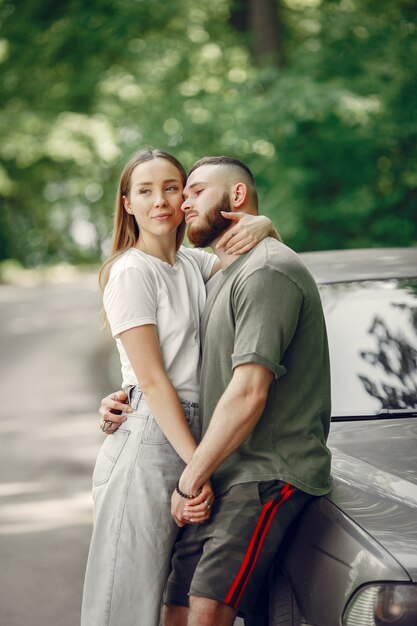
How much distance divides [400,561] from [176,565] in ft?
2.45

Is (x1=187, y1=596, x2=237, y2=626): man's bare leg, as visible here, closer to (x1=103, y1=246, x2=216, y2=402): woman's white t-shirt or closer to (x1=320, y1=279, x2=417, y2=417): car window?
(x1=103, y1=246, x2=216, y2=402): woman's white t-shirt

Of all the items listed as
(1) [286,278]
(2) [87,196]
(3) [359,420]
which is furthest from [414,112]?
(2) [87,196]

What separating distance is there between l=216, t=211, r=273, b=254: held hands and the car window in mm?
871

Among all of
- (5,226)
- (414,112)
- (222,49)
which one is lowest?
(5,226)

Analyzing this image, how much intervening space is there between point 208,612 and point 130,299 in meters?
0.94

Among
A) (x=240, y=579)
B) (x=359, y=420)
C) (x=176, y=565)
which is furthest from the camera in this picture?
(x=359, y=420)

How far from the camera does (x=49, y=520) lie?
596 centimetres

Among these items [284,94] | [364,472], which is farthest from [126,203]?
[284,94]

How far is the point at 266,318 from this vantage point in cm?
263

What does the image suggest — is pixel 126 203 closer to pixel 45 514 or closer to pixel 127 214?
pixel 127 214

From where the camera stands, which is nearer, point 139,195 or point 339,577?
point 339,577

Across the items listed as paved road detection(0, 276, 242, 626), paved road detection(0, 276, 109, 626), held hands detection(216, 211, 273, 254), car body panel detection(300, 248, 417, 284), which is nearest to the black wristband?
held hands detection(216, 211, 273, 254)

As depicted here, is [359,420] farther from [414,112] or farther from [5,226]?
[5,226]

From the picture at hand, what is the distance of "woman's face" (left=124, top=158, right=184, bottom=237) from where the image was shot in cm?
307
